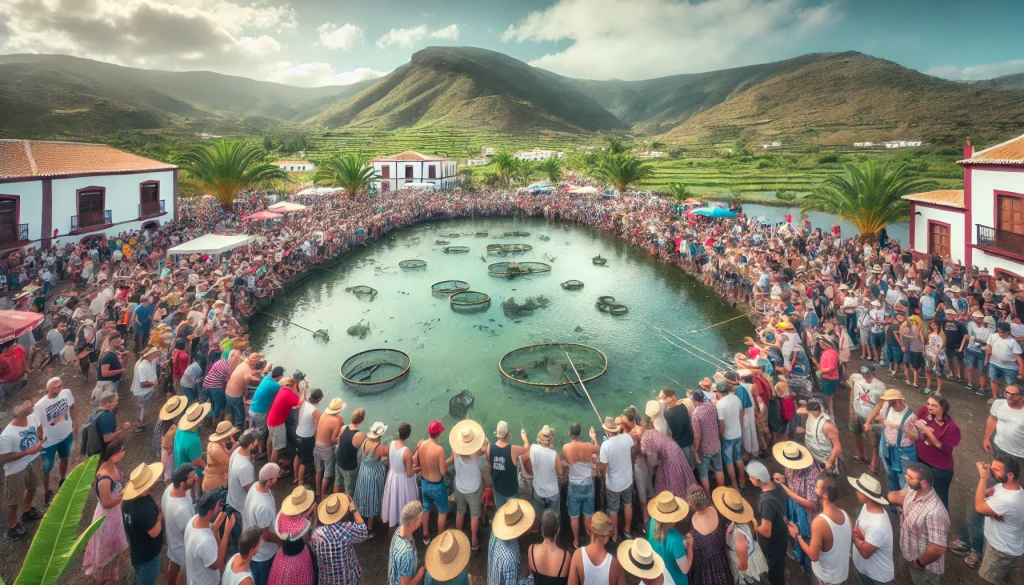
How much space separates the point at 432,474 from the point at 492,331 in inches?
393

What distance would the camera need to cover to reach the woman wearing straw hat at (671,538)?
492cm

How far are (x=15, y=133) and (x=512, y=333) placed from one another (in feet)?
358

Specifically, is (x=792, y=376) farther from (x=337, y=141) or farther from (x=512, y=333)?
(x=337, y=141)

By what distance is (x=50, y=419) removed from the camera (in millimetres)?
6832

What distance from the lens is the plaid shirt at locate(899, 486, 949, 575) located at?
4.90 metres

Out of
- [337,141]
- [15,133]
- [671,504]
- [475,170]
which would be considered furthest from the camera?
[337,141]

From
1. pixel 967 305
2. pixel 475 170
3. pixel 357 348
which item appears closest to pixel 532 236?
pixel 357 348

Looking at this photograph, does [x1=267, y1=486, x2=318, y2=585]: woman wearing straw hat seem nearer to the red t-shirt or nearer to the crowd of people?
the crowd of people

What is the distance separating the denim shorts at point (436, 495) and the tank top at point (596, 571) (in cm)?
251

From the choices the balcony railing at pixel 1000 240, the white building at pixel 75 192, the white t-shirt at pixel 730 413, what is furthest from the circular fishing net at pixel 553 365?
the white building at pixel 75 192

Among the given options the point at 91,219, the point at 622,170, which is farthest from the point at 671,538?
the point at 622,170

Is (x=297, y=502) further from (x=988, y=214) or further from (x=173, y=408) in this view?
(x=988, y=214)

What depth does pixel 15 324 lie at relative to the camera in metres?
9.27

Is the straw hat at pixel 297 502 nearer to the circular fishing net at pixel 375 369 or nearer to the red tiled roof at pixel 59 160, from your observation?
the circular fishing net at pixel 375 369
